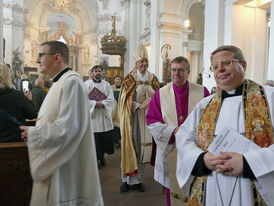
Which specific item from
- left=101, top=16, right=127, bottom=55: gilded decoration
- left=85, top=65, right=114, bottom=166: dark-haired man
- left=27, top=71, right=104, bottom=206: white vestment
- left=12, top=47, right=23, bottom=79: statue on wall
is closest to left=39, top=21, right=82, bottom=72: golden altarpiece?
left=12, top=47, right=23, bottom=79: statue on wall

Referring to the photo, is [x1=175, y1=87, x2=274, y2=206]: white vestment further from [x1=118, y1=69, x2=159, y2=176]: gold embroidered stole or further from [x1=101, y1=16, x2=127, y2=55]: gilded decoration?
[x1=101, y1=16, x2=127, y2=55]: gilded decoration

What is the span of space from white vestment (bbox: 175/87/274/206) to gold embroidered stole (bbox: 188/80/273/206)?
0.11 feet

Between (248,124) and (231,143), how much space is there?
168 mm

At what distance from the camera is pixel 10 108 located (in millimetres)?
2504

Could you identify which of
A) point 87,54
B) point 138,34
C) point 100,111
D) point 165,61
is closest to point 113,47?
point 138,34

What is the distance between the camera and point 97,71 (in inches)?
211

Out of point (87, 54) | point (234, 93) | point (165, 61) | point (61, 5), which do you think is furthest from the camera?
point (87, 54)

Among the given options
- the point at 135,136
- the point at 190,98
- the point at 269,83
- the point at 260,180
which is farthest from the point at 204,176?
the point at 269,83

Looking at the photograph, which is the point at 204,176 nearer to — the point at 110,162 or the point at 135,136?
the point at 135,136

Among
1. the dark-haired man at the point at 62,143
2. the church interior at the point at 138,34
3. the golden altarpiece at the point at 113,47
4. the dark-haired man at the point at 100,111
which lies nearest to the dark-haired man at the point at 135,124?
the church interior at the point at 138,34

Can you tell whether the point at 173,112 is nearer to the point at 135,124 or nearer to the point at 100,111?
the point at 135,124

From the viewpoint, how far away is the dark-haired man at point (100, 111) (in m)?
5.25

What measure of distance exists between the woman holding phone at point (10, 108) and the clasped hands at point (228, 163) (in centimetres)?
194

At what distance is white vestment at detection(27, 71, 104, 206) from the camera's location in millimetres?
1739
